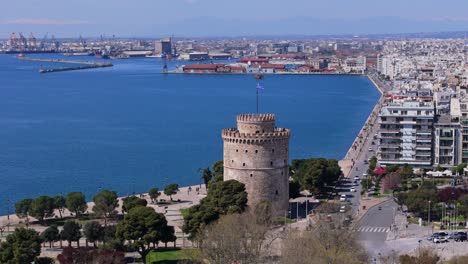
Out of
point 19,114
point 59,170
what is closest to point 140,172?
point 59,170

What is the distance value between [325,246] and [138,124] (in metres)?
49.8

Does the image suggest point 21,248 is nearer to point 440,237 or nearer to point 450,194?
point 440,237

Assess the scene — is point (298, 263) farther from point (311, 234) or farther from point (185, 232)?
point (185, 232)

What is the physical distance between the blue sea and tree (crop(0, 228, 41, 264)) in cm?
1401

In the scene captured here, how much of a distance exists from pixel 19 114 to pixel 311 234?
6168cm

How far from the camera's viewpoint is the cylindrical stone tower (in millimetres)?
28656

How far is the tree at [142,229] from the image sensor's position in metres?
23.9

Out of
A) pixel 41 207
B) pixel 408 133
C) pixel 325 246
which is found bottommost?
pixel 41 207

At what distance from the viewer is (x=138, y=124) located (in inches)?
2726

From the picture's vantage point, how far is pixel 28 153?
53281 millimetres

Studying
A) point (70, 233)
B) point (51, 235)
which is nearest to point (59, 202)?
point (51, 235)

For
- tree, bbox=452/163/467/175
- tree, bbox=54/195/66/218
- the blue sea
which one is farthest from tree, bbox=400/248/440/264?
the blue sea

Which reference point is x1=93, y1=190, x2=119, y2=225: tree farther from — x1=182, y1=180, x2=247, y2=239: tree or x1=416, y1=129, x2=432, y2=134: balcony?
x1=416, y1=129, x2=432, y2=134: balcony

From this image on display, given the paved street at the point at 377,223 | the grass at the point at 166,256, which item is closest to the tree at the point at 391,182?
the paved street at the point at 377,223
